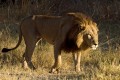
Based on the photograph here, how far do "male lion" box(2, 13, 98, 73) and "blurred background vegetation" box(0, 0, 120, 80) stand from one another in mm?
304

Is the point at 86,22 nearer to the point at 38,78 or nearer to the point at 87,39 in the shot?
the point at 87,39

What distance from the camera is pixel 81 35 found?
7.89 metres

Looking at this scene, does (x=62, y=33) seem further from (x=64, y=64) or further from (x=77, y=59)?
(x=64, y=64)

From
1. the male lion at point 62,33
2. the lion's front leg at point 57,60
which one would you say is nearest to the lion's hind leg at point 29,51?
the male lion at point 62,33

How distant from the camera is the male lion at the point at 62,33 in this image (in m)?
7.86

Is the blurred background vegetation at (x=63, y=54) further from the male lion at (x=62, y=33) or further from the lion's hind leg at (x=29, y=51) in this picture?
the male lion at (x=62, y=33)

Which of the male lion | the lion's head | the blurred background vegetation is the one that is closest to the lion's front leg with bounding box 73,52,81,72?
the male lion

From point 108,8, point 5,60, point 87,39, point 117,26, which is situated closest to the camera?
point 87,39

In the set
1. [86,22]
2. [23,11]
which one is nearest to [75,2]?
[23,11]

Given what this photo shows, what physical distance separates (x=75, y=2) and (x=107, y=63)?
253 inches

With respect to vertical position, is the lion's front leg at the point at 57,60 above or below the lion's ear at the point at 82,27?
below

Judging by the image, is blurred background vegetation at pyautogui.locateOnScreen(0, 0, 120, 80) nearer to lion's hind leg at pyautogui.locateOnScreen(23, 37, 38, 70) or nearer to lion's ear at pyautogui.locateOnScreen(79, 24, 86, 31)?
lion's hind leg at pyautogui.locateOnScreen(23, 37, 38, 70)

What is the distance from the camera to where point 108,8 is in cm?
1344

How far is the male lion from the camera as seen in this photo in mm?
7863
